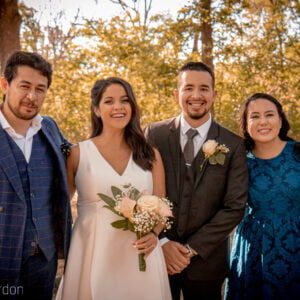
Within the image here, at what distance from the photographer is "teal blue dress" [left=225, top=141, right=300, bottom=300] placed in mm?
3008

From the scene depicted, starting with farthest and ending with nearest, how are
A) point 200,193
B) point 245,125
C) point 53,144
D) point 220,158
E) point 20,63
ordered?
1. point 245,125
2. point 200,193
3. point 220,158
4. point 53,144
5. point 20,63

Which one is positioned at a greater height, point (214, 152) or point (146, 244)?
point (214, 152)

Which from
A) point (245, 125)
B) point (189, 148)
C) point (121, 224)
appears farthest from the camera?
point (245, 125)

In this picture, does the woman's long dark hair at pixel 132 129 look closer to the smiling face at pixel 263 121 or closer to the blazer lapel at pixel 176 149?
the blazer lapel at pixel 176 149

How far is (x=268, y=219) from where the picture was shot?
307cm

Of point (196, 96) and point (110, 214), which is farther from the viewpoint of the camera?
point (196, 96)

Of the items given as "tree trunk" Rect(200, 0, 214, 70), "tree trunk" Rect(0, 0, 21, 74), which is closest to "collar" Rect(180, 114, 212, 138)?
"tree trunk" Rect(0, 0, 21, 74)

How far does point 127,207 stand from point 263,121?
1670 millimetres

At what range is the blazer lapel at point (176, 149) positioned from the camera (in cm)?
309

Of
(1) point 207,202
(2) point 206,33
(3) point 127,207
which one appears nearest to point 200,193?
(1) point 207,202

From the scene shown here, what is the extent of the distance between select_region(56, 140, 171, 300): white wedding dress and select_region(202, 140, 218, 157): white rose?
0.63m

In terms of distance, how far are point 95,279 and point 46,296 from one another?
0.45 metres

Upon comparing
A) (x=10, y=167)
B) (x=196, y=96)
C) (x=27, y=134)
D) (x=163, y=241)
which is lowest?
(x=163, y=241)

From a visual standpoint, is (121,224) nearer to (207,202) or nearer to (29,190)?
(29,190)
